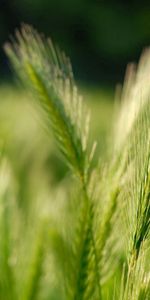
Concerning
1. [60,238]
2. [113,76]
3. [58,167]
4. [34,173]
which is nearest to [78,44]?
[113,76]

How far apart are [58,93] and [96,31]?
27.8 feet

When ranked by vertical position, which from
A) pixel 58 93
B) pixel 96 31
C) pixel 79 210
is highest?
pixel 58 93

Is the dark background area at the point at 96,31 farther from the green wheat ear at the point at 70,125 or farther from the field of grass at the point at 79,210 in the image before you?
the green wheat ear at the point at 70,125

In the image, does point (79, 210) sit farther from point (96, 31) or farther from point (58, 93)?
point (96, 31)

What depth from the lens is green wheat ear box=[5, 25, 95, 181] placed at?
Result: 109 cm

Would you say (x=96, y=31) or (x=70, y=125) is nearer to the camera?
(x=70, y=125)

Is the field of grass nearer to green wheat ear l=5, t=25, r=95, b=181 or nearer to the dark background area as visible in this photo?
green wheat ear l=5, t=25, r=95, b=181

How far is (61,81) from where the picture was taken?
1.16 m

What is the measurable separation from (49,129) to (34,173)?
3.53 feet

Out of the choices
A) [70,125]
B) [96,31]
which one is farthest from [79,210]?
[96,31]

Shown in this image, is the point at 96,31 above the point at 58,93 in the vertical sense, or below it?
below

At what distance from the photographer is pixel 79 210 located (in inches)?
45.3

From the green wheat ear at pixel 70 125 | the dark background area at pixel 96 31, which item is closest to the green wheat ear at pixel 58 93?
the green wheat ear at pixel 70 125

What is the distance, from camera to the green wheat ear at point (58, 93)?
109cm
